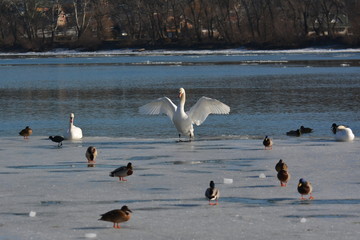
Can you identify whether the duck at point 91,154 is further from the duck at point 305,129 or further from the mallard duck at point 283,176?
the duck at point 305,129

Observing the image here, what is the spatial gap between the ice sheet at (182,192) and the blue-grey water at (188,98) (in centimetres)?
340

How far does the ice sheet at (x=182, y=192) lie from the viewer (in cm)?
745

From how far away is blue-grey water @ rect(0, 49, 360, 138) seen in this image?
17.8 meters

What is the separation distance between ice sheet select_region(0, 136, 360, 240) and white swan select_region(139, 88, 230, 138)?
0.64 meters

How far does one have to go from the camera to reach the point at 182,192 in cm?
922

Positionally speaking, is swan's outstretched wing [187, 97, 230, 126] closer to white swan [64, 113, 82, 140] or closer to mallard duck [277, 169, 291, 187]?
white swan [64, 113, 82, 140]

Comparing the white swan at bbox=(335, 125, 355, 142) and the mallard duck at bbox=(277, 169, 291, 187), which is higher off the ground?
the mallard duck at bbox=(277, 169, 291, 187)

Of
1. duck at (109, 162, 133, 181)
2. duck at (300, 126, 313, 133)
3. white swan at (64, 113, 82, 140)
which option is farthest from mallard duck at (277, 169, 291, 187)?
duck at (300, 126, 313, 133)

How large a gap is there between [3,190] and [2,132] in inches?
302

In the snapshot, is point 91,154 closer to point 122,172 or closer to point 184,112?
point 122,172

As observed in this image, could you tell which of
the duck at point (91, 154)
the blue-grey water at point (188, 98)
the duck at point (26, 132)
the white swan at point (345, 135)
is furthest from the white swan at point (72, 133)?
the white swan at point (345, 135)

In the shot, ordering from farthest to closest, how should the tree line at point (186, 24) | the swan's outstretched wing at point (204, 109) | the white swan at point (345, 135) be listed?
the tree line at point (186, 24) < the swan's outstretched wing at point (204, 109) < the white swan at point (345, 135)

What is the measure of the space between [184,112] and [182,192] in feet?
17.4

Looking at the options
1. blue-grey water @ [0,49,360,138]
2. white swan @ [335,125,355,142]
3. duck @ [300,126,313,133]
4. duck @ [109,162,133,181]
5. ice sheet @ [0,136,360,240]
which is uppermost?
duck @ [109,162,133,181]
